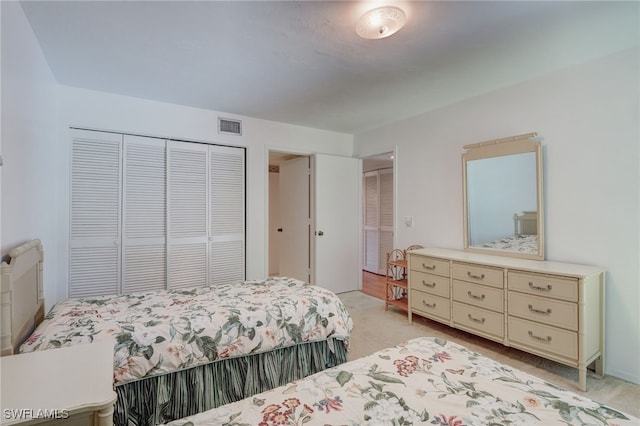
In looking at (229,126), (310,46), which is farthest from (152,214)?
(310,46)

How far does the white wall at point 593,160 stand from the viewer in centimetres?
214

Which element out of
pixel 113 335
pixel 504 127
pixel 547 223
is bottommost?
pixel 113 335

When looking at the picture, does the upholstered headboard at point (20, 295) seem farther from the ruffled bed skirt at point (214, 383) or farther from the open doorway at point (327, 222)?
the open doorway at point (327, 222)

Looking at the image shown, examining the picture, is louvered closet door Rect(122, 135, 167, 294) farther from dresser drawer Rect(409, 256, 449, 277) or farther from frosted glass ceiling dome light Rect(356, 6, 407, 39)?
dresser drawer Rect(409, 256, 449, 277)

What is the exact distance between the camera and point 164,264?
3254mm

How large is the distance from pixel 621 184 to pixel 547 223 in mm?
547

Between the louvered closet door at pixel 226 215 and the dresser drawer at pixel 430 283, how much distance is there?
2035 mm

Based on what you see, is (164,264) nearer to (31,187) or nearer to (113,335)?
(31,187)

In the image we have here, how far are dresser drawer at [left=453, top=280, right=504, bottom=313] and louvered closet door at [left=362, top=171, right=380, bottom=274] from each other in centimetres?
305

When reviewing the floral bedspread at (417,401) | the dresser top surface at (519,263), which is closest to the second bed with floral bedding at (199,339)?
the floral bedspread at (417,401)

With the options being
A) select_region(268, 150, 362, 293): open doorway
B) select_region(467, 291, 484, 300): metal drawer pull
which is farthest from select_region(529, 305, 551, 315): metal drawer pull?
select_region(268, 150, 362, 293): open doorway

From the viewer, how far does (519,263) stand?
2.47 metres

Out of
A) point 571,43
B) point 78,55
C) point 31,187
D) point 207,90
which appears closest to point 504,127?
point 571,43

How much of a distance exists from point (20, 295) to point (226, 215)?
7.19 ft
